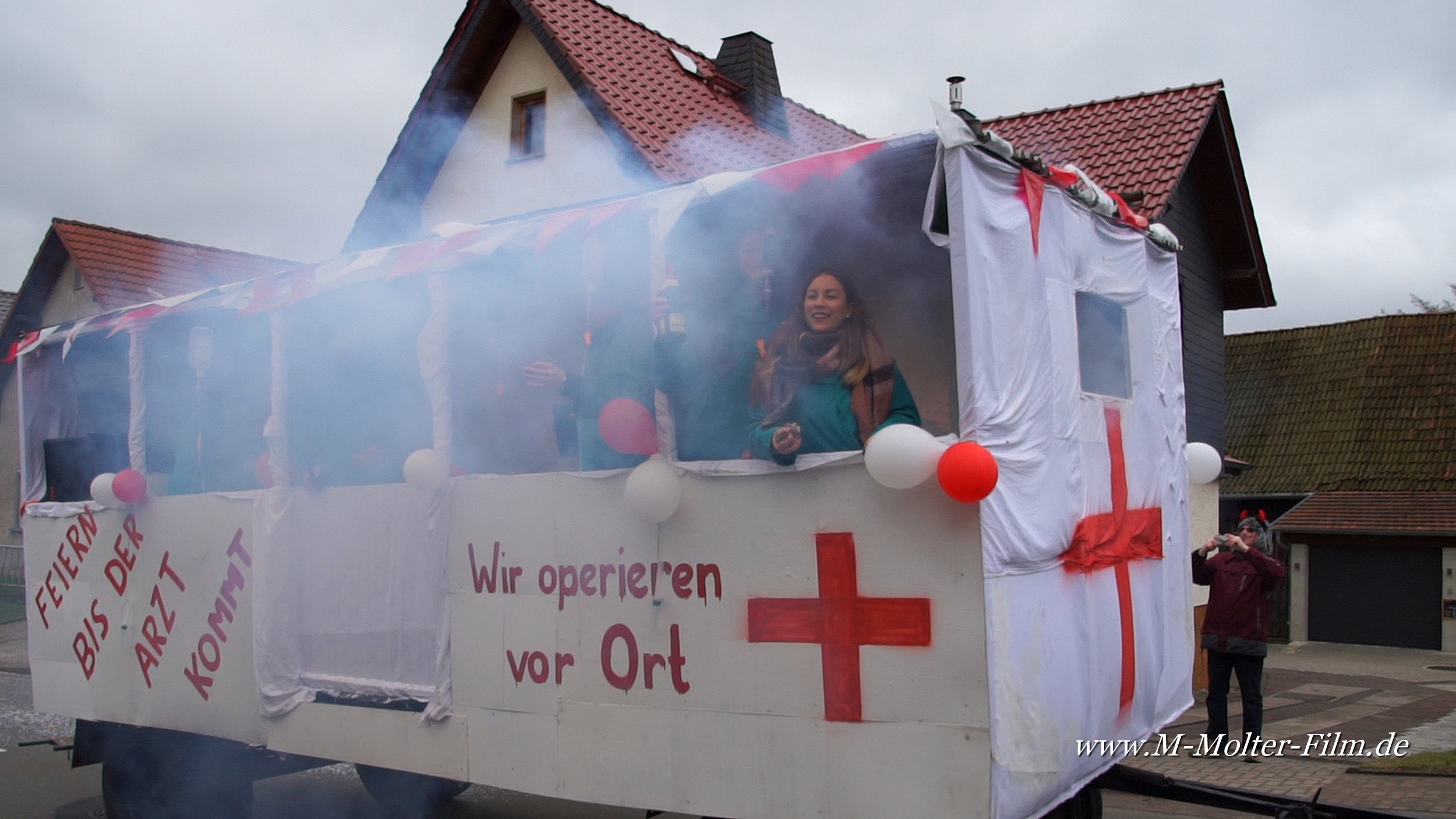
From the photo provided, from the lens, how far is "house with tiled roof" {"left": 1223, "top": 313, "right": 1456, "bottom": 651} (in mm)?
18297

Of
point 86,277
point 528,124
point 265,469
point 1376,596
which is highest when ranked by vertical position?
point 528,124

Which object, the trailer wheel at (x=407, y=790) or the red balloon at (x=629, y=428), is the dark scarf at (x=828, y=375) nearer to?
the red balloon at (x=629, y=428)

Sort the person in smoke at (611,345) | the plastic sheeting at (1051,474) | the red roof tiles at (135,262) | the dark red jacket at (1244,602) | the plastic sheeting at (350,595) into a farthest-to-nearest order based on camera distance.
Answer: the red roof tiles at (135,262) < the dark red jacket at (1244,602) < the plastic sheeting at (350,595) < the person in smoke at (611,345) < the plastic sheeting at (1051,474)

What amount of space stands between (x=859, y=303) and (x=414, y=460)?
5.82 ft

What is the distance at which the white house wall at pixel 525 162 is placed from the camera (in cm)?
1206

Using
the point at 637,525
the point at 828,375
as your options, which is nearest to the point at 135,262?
the point at 637,525

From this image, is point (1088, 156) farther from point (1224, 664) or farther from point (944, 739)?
point (944, 739)

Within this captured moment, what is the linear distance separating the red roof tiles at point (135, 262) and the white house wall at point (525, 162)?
3.35 m

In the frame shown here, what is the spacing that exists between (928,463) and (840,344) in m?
0.77

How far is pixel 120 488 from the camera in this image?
5492 millimetres

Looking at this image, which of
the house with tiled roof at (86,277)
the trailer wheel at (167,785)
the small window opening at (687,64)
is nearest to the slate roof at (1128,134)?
the small window opening at (687,64)

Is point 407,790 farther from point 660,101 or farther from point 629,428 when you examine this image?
point 660,101

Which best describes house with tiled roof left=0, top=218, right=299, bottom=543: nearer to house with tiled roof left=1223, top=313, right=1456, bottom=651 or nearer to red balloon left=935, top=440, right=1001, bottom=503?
red balloon left=935, top=440, right=1001, bottom=503

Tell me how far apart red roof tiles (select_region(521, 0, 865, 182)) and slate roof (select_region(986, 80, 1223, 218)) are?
2117 mm
